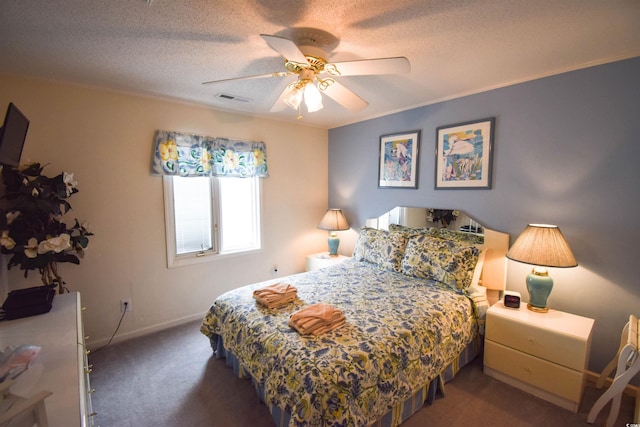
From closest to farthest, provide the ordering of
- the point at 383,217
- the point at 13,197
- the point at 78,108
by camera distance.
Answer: the point at 13,197
the point at 78,108
the point at 383,217

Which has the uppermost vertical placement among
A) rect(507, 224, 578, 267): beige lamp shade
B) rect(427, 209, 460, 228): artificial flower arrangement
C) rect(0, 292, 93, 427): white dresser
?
rect(427, 209, 460, 228): artificial flower arrangement

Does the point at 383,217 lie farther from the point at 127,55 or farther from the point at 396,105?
the point at 127,55

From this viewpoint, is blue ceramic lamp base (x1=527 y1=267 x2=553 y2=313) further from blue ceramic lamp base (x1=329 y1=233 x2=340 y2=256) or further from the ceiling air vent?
the ceiling air vent

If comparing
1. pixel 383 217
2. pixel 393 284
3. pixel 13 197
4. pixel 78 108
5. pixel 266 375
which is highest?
pixel 78 108

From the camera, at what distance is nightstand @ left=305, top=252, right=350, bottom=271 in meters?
3.56

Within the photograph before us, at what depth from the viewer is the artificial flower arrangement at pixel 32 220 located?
184cm

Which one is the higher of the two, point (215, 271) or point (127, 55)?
point (127, 55)

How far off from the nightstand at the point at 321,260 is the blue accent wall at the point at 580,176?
5.21 ft

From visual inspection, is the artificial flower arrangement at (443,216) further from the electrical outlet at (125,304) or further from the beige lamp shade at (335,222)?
the electrical outlet at (125,304)

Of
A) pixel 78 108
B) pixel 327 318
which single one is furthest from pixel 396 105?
pixel 78 108

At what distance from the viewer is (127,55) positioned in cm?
189

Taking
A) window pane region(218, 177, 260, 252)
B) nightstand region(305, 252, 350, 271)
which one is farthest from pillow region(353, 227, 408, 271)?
window pane region(218, 177, 260, 252)

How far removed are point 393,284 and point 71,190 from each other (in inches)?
108

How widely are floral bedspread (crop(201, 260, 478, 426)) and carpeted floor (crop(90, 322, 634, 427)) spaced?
30 centimetres
